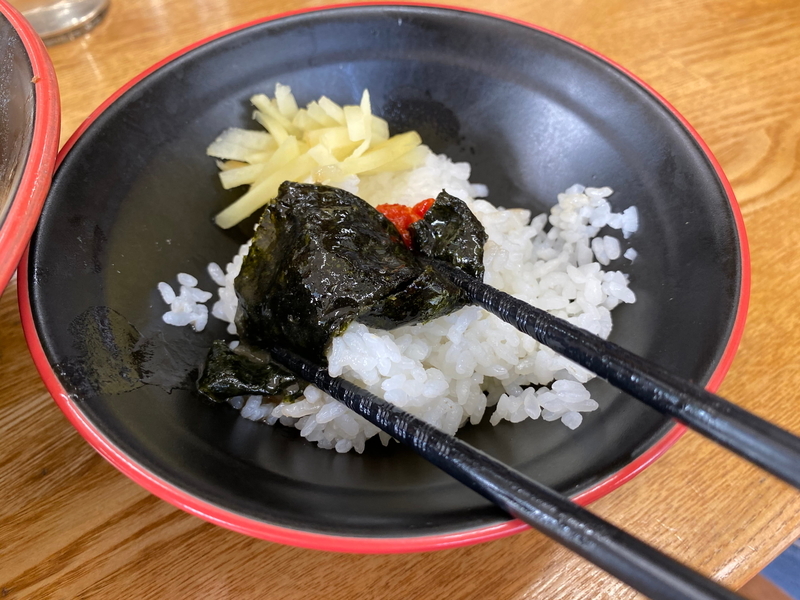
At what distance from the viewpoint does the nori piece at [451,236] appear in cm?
169

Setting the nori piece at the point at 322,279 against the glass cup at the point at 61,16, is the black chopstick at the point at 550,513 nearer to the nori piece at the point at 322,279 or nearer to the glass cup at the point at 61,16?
the nori piece at the point at 322,279

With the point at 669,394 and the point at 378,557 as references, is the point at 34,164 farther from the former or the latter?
the point at 669,394

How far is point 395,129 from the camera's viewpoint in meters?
2.28

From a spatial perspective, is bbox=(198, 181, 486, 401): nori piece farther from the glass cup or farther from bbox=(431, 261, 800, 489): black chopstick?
the glass cup

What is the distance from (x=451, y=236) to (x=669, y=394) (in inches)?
30.7

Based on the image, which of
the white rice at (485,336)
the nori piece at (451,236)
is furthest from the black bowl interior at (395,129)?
the nori piece at (451,236)

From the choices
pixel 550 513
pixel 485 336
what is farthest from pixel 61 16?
pixel 550 513

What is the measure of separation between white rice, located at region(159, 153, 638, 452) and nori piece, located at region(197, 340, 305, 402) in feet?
0.12

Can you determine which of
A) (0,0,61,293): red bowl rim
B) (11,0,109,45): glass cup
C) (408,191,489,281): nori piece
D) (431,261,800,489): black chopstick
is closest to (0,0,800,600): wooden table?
(431,261,800,489): black chopstick

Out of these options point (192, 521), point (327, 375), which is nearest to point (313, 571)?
point (192, 521)

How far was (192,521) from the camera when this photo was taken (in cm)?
146

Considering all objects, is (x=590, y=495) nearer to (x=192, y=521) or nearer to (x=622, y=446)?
(x=622, y=446)

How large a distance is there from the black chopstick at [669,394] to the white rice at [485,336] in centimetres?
24

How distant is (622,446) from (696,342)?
34 cm
